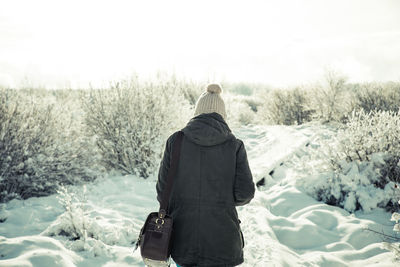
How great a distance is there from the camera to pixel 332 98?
728 inches

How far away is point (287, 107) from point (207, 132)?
23524 millimetres

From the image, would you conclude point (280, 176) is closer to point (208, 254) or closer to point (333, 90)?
point (208, 254)

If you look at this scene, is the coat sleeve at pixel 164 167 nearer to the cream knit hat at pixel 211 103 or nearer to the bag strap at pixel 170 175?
the bag strap at pixel 170 175

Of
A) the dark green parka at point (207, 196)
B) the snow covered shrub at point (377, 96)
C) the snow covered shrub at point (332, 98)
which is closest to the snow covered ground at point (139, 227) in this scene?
the dark green parka at point (207, 196)

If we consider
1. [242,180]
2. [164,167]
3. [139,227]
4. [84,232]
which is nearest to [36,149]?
[84,232]

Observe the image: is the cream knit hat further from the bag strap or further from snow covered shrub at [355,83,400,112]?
snow covered shrub at [355,83,400,112]

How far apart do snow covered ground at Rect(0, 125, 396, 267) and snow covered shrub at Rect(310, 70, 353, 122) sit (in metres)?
13.3

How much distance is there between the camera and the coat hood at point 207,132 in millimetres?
2006

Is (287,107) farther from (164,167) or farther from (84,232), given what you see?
(164,167)

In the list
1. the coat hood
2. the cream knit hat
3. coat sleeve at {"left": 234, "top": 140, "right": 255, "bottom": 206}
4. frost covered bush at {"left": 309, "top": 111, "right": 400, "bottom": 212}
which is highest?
the cream knit hat

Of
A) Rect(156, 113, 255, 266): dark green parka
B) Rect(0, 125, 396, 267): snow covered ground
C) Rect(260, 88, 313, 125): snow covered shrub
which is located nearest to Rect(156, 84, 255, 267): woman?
Rect(156, 113, 255, 266): dark green parka

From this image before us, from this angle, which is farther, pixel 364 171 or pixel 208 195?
pixel 364 171

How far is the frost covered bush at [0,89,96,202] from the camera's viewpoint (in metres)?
5.66

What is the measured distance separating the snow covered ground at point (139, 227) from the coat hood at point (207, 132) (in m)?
2.24
